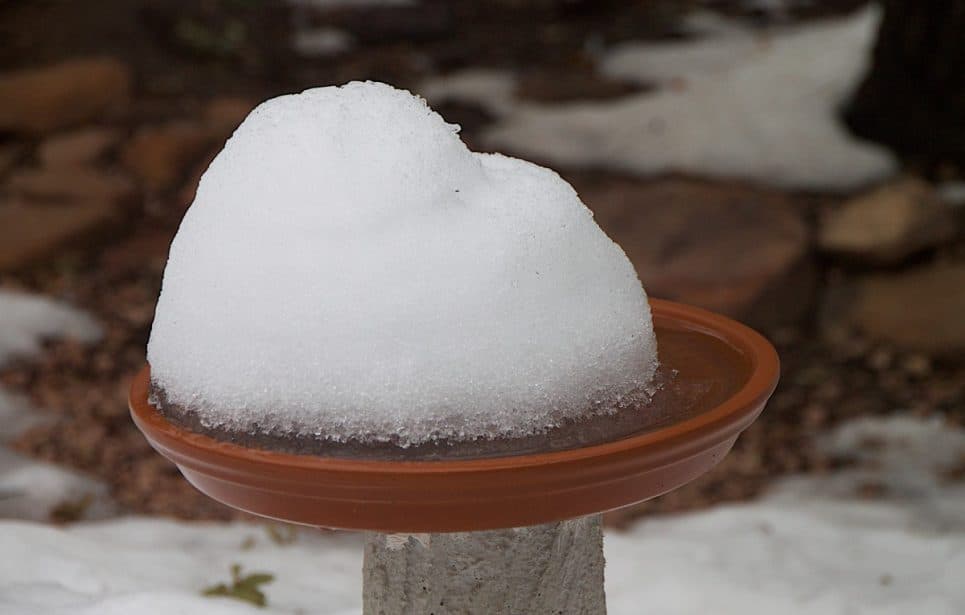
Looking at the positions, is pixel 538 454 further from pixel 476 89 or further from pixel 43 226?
pixel 476 89

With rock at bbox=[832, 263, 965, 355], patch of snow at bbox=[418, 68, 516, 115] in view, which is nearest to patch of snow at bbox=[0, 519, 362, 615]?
rock at bbox=[832, 263, 965, 355]

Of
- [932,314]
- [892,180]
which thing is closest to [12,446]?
[932,314]

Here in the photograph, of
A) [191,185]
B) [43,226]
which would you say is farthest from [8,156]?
[191,185]

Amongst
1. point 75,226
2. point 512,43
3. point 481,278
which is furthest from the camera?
point 512,43

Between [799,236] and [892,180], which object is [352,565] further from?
[892,180]

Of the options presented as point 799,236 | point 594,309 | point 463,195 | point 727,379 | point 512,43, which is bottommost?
point 512,43
